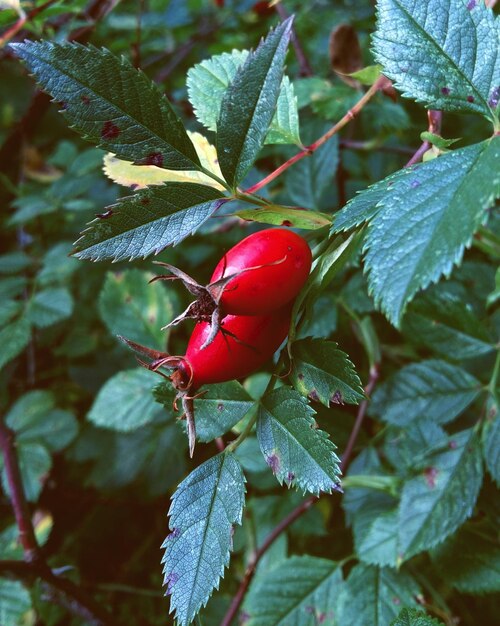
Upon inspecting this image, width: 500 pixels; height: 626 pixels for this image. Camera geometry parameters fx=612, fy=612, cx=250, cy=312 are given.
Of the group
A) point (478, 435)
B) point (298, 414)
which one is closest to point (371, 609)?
point (478, 435)

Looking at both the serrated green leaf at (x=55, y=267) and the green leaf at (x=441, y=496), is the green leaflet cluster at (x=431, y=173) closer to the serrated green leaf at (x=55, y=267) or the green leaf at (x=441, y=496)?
the green leaf at (x=441, y=496)

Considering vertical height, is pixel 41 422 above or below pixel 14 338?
below

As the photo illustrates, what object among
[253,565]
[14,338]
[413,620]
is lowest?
[253,565]

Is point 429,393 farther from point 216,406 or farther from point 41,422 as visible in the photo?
point 41,422

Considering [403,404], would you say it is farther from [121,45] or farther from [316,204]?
[121,45]

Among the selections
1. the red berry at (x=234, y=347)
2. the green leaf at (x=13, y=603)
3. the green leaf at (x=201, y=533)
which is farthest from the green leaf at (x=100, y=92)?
the green leaf at (x=13, y=603)

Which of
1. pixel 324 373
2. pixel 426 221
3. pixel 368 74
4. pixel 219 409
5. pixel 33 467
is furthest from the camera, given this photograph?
pixel 33 467

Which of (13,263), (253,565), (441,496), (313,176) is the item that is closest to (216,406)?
(441,496)
